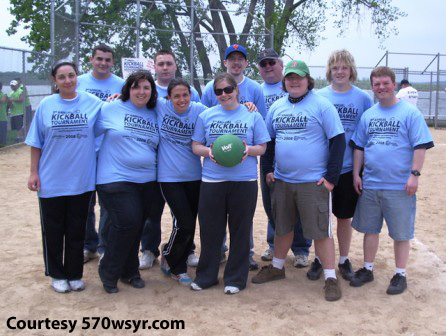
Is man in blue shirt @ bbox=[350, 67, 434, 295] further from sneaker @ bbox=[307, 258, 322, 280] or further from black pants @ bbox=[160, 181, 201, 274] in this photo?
black pants @ bbox=[160, 181, 201, 274]

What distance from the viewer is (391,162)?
4.40 meters

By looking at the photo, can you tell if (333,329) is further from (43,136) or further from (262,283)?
(43,136)

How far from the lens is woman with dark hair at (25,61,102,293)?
165 inches

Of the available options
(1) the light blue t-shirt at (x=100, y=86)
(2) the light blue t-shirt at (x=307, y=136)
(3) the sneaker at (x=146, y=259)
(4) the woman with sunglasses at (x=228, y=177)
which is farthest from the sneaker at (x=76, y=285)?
(2) the light blue t-shirt at (x=307, y=136)

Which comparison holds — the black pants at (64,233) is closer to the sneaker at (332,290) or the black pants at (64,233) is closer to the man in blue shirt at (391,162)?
the sneaker at (332,290)

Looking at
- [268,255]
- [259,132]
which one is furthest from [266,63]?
[268,255]

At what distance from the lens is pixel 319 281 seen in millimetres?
4852

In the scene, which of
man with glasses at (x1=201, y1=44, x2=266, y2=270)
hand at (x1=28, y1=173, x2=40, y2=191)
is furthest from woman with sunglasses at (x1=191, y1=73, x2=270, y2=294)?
hand at (x1=28, y1=173, x2=40, y2=191)

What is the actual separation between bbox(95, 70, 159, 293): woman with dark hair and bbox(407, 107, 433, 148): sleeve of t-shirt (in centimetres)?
221

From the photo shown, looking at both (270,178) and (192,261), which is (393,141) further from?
(192,261)

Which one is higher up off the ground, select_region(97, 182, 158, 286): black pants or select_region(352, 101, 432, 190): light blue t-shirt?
select_region(352, 101, 432, 190): light blue t-shirt

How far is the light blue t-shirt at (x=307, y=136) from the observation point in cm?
427

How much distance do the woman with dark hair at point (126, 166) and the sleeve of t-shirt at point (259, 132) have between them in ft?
2.87

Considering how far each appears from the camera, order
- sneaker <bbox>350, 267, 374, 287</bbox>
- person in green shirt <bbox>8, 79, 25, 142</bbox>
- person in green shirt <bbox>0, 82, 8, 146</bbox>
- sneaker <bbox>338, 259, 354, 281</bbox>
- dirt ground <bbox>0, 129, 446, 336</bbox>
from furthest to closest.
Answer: person in green shirt <bbox>8, 79, 25, 142</bbox> → person in green shirt <bbox>0, 82, 8, 146</bbox> → sneaker <bbox>338, 259, 354, 281</bbox> → sneaker <bbox>350, 267, 374, 287</bbox> → dirt ground <bbox>0, 129, 446, 336</bbox>
